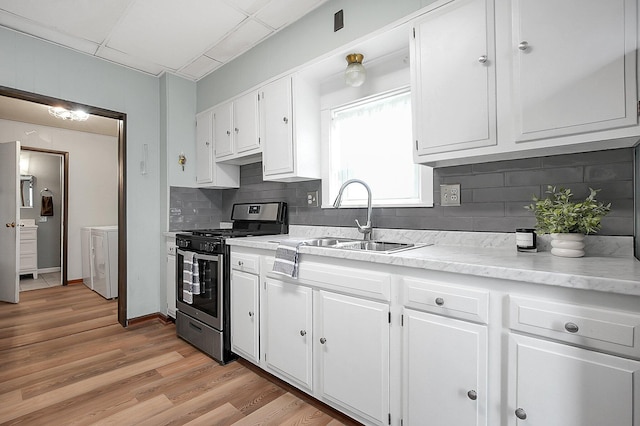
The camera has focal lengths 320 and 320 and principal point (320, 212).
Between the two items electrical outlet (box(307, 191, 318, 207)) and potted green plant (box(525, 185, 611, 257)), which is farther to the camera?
electrical outlet (box(307, 191, 318, 207))

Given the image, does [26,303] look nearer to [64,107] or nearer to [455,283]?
[64,107]

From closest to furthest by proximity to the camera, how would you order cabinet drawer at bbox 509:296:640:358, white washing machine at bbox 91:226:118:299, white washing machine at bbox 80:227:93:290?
cabinet drawer at bbox 509:296:640:358 < white washing machine at bbox 91:226:118:299 < white washing machine at bbox 80:227:93:290

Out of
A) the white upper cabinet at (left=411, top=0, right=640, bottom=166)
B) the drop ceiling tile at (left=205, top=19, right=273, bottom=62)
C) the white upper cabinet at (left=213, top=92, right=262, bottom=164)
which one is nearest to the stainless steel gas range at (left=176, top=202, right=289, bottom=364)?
the white upper cabinet at (left=213, top=92, right=262, bottom=164)

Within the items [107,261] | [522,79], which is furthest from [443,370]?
[107,261]

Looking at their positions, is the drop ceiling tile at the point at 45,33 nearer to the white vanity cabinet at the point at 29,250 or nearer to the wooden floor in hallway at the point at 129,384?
the wooden floor in hallway at the point at 129,384

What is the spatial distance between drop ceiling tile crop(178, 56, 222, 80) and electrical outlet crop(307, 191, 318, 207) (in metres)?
1.64

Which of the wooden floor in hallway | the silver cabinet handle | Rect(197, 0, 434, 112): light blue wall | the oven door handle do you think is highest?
Rect(197, 0, 434, 112): light blue wall

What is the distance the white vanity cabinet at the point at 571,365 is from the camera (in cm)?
94

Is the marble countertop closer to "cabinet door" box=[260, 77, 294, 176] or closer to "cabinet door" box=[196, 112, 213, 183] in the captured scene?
"cabinet door" box=[260, 77, 294, 176]

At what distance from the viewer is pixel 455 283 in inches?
49.5

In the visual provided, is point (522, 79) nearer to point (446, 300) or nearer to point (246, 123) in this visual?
point (446, 300)

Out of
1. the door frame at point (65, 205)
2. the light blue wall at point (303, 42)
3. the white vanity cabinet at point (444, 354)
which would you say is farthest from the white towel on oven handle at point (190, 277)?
the door frame at point (65, 205)

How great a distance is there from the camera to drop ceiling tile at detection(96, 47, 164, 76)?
9.54ft

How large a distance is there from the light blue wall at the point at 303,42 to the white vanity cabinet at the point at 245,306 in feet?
4.97
